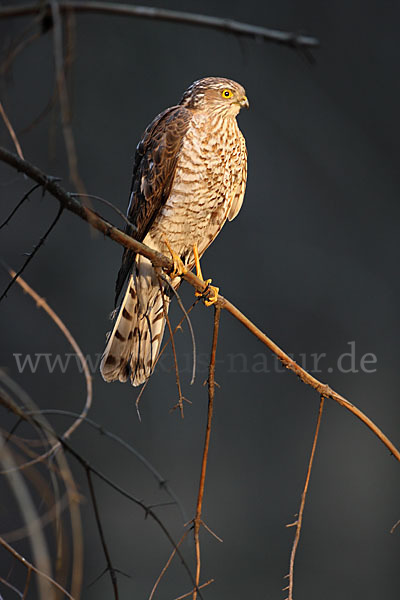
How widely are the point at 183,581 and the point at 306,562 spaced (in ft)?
2.19

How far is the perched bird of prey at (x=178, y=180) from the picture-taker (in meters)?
1.74

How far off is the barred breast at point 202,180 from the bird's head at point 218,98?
0.09 feet

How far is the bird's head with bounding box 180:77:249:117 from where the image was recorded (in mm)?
1774

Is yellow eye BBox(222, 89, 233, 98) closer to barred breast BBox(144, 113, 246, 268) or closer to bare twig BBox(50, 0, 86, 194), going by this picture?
barred breast BBox(144, 113, 246, 268)

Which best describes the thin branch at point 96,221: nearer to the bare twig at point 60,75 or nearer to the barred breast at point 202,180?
the bare twig at point 60,75

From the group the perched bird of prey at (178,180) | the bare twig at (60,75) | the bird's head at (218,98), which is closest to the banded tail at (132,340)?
the perched bird of prey at (178,180)

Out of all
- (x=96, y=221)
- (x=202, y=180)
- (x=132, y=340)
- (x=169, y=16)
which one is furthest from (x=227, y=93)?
(x=169, y=16)

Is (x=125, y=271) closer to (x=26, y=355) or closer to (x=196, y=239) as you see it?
(x=196, y=239)

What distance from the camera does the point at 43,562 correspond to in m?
0.50

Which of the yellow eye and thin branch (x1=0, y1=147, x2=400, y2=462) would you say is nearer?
thin branch (x1=0, y1=147, x2=400, y2=462)

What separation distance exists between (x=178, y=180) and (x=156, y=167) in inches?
2.7

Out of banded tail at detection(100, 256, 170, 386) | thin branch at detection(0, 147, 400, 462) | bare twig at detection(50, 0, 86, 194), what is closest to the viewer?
bare twig at detection(50, 0, 86, 194)

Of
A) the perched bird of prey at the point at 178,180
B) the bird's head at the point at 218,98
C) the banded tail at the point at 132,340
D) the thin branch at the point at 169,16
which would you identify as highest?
the bird's head at the point at 218,98

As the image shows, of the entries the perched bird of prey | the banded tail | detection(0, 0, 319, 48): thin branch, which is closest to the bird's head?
the perched bird of prey
